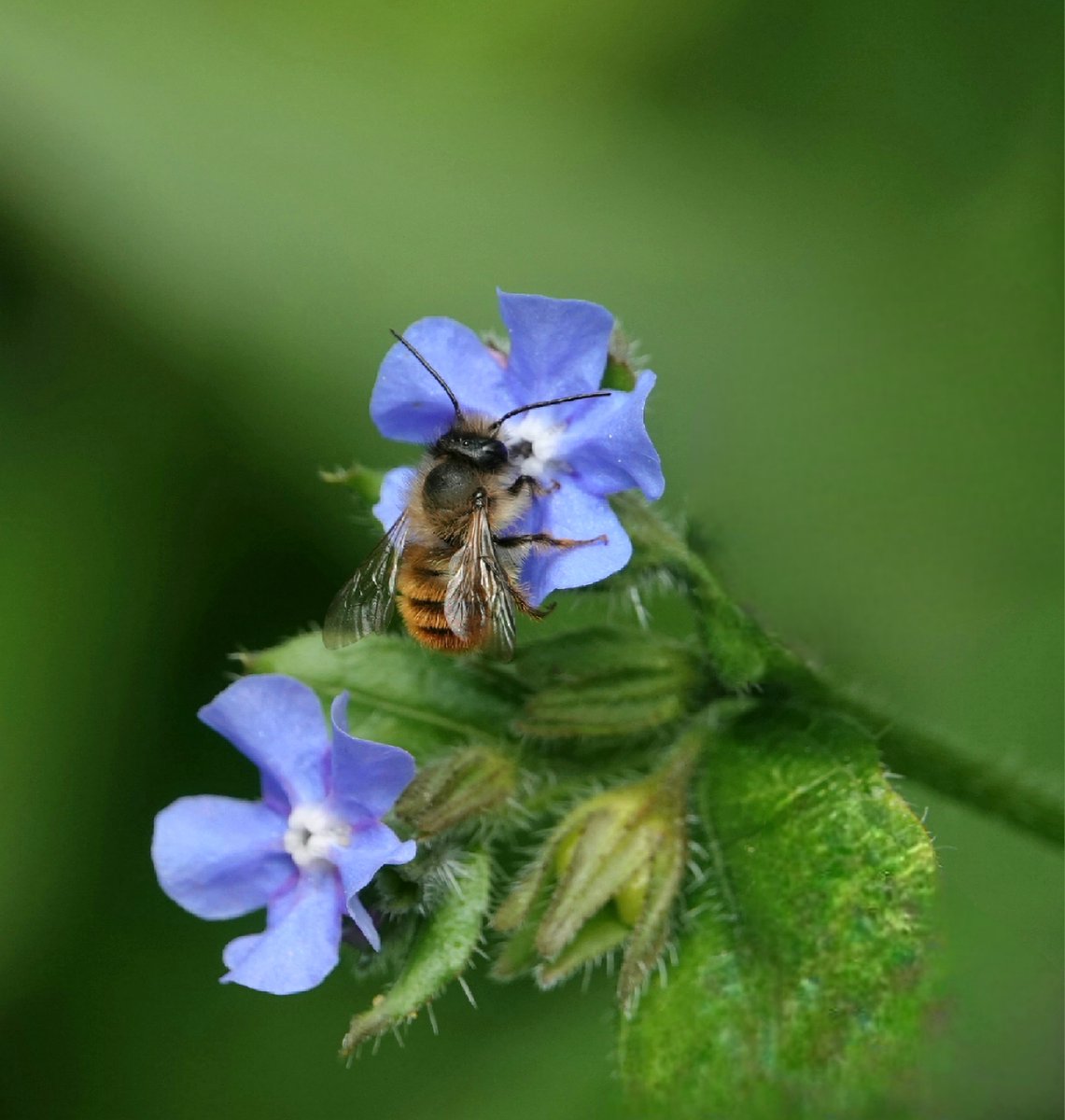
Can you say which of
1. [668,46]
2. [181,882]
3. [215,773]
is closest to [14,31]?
[668,46]

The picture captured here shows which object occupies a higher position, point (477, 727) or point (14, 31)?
point (14, 31)

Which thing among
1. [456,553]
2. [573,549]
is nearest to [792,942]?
[573,549]

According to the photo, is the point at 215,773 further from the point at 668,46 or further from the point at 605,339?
the point at 668,46

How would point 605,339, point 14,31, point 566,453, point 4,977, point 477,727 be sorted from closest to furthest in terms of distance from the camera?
1. point 605,339
2. point 566,453
3. point 477,727
4. point 4,977
5. point 14,31

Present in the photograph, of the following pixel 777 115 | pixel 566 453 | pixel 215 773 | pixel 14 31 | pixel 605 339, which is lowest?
pixel 215 773

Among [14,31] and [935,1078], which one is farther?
[14,31]

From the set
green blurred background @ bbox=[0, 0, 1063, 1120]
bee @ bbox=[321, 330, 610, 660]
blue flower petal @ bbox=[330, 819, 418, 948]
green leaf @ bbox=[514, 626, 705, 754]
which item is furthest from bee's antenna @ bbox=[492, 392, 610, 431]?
green blurred background @ bbox=[0, 0, 1063, 1120]

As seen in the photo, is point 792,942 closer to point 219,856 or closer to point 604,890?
point 604,890
